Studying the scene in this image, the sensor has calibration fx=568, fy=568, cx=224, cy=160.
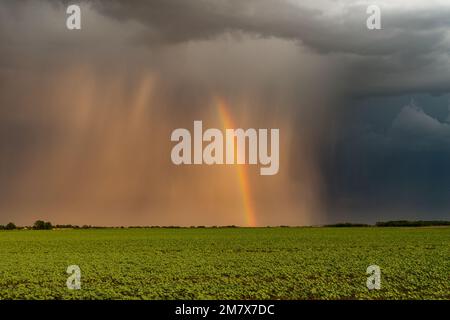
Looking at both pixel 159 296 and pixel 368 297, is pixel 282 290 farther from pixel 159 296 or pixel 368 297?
pixel 159 296

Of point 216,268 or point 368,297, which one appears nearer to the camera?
point 368,297

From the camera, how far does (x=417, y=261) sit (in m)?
48.0

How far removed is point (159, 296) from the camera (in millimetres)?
29609

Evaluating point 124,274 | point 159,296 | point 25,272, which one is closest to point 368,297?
point 159,296
